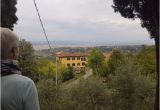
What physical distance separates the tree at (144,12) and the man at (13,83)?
9443 mm

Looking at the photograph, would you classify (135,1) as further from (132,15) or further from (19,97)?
(19,97)

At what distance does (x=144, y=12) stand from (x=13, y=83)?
10357mm

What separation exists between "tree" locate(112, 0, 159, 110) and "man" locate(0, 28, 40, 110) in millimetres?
9443

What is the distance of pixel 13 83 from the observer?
71.5 inches

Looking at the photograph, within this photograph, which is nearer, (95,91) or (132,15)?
(132,15)

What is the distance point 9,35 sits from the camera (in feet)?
6.00

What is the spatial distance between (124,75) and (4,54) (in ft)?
39.3

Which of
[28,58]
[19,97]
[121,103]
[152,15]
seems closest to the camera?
[19,97]

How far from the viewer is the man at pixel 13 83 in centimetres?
179

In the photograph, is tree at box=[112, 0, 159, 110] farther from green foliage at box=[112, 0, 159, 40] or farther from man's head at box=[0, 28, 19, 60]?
man's head at box=[0, 28, 19, 60]

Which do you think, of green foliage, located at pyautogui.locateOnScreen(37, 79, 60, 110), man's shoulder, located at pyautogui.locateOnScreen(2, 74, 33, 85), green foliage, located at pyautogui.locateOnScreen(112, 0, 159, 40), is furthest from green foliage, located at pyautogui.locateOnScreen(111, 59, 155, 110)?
man's shoulder, located at pyautogui.locateOnScreen(2, 74, 33, 85)

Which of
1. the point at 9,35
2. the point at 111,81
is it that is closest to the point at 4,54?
the point at 9,35

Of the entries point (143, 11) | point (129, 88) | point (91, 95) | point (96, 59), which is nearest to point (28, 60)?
point (91, 95)

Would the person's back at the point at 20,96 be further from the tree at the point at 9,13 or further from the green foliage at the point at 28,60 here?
the green foliage at the point at 28,60
